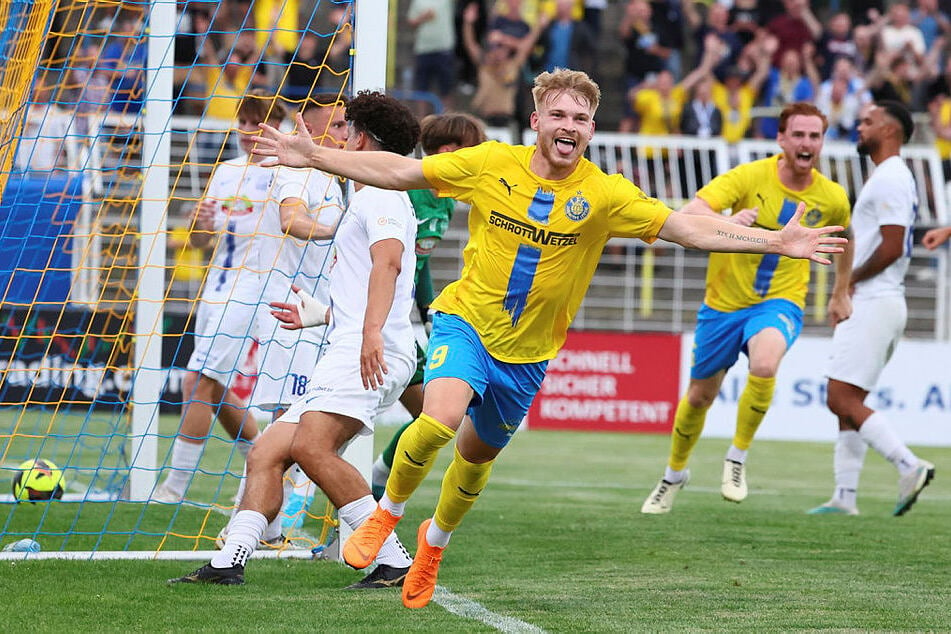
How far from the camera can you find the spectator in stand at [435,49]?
66.0 feet

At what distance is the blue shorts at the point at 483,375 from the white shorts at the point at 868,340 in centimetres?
428

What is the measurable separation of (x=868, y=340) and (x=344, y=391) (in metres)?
4.83

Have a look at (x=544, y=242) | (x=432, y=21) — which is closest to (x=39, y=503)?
(x=544, y=242)

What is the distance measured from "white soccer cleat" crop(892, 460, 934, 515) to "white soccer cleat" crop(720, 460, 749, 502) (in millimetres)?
1119

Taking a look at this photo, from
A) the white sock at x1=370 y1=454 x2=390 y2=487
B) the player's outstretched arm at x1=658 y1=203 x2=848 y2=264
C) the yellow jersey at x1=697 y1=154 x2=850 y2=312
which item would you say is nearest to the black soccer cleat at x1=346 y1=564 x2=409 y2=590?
the white sock at x1=370 y1=454 x2=390 y2=487

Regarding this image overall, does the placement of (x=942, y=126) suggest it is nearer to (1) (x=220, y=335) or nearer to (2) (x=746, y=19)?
(2) (x=746, y=19)

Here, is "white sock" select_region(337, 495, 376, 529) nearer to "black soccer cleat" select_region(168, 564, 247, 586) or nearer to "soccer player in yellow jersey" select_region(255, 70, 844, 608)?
"soccer player in yellow jersey" select_region(255, 70, 844, 608)

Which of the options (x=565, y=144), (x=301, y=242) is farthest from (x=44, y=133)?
(x=565, y=144)

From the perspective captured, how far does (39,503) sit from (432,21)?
12.6 m

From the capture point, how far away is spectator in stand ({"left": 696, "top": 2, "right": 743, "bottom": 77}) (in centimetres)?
2092

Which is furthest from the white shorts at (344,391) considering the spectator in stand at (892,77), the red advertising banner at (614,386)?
the spectator in stand at (892,77)

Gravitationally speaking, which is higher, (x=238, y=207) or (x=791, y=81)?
(x=791, y=81)

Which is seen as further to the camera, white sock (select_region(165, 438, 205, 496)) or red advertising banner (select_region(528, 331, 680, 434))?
red advertising banner (select_region(528, 331, 680, 434))

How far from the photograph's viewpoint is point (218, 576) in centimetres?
612
